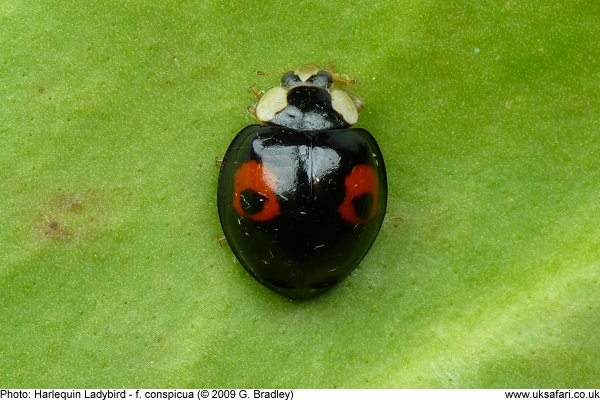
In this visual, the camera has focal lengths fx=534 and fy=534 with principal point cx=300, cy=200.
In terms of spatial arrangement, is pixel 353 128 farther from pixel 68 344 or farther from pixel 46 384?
pixel 46 384

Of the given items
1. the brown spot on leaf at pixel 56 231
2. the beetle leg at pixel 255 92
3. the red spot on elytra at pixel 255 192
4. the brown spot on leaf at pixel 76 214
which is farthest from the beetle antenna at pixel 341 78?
the brown spot on leaf at pixel 56 231

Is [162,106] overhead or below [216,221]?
overhead

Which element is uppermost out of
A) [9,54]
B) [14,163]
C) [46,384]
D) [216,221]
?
[9,54]

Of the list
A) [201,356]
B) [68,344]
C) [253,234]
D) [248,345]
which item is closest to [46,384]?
[68,344]

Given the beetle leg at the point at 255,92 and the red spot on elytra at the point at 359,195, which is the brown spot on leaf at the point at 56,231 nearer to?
the beetle leg at the point at 255,92

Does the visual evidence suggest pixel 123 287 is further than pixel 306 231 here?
Yes

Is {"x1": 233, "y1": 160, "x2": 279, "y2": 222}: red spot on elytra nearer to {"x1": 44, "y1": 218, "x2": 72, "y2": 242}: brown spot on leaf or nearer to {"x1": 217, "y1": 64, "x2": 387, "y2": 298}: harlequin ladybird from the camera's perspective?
{"x1": 217, "y1": 64, "x2": 387, "y2": 298}: harlequin ladybird

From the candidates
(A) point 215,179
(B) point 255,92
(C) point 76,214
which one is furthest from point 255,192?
(C) point 76,214

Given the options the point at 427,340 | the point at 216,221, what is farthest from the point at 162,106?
the point at 427,340

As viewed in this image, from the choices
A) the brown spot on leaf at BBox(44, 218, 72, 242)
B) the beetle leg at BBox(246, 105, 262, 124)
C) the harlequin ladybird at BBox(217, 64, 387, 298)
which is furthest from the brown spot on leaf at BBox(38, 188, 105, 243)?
the beetle leg at BBox(246, 105, 262, 124)
